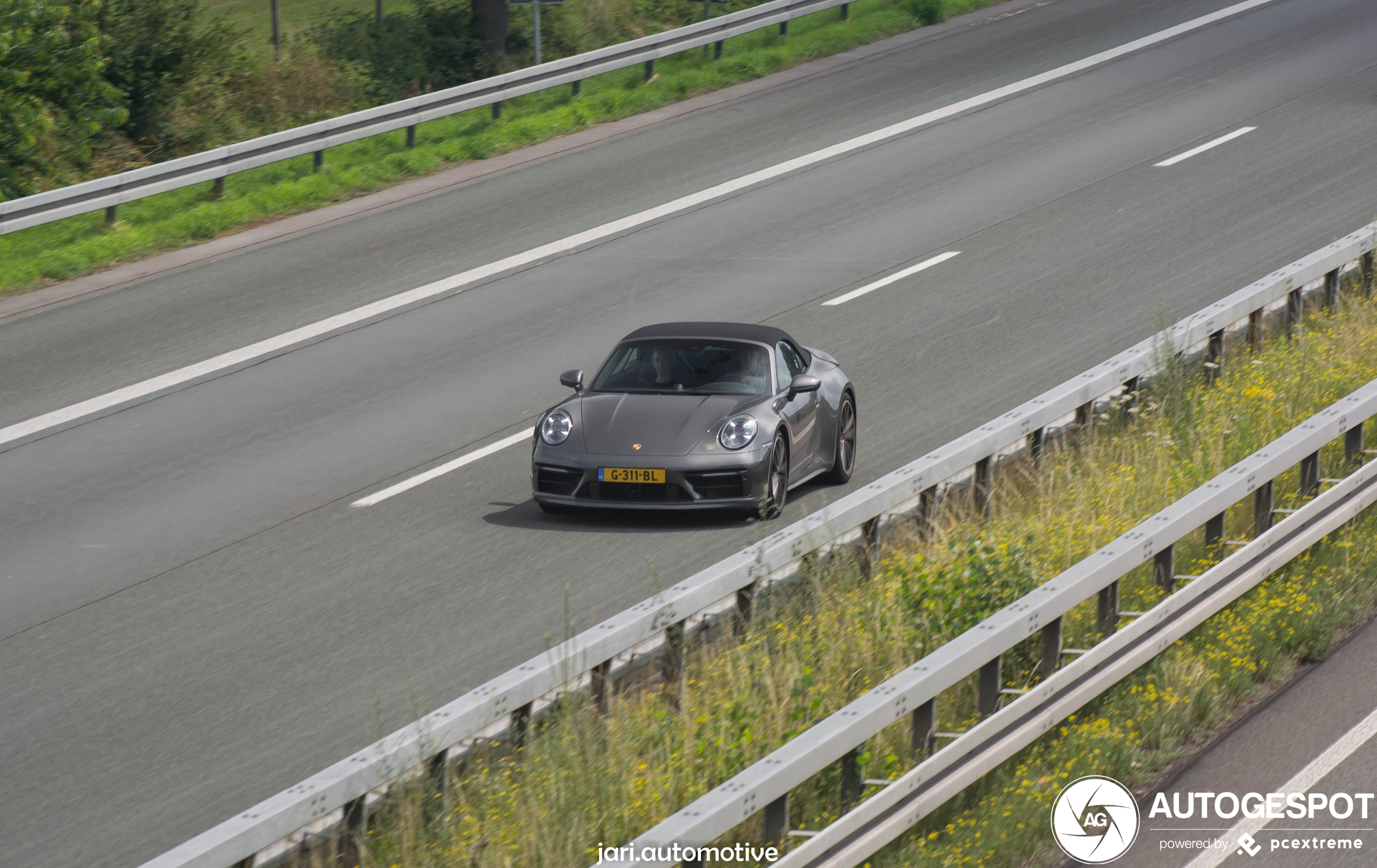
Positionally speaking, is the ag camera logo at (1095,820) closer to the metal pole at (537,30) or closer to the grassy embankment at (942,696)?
the grassy embankment at (942,696)

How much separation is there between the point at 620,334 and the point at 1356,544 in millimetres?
8897

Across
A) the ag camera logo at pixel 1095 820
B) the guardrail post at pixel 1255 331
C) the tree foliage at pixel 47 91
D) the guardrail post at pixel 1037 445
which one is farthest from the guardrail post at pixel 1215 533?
the tree foliage at pixel 47 91

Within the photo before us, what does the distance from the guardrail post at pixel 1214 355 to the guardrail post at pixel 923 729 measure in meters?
7.61

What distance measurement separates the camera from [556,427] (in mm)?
12102

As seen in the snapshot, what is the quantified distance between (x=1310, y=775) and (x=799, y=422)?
587cm

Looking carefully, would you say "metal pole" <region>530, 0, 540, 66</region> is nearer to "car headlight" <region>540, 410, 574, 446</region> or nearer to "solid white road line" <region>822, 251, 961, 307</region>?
"solid white road line" <region>822, 251, 961, 307</region>

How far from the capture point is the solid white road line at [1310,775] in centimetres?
625

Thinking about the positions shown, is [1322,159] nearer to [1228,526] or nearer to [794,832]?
[1228,526]

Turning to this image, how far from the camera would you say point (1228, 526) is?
10008 millimetres

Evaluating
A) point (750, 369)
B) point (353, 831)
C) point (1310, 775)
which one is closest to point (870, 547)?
point (1310, 775)

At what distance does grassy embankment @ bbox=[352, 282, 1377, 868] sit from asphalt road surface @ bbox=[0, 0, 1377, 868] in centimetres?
105

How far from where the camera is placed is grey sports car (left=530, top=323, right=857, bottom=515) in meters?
11.7

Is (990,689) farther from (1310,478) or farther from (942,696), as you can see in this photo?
(1310,478)

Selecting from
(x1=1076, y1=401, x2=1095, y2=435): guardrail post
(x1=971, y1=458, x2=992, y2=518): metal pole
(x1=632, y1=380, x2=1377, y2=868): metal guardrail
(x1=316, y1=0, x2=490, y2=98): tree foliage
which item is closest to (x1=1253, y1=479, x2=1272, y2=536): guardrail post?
(x1=632, y1=380, x2=1377, y2=868): metal guardrail
